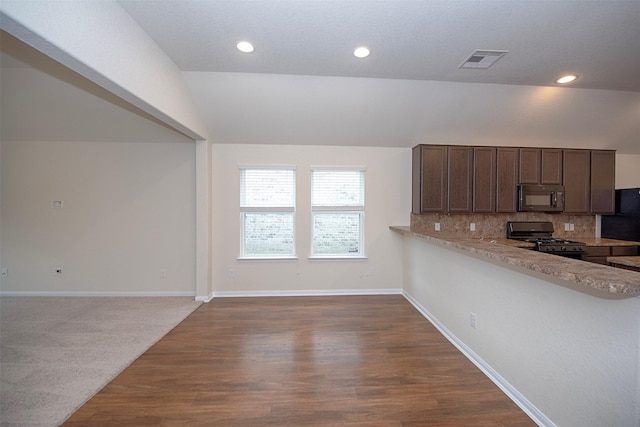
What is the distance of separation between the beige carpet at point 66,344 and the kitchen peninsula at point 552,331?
3.24 meters

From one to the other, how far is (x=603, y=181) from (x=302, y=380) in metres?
5.22

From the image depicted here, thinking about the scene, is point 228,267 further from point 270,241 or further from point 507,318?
point 507,318

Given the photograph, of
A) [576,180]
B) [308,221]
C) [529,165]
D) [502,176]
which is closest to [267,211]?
[308,221]

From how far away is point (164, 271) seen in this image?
158 inches

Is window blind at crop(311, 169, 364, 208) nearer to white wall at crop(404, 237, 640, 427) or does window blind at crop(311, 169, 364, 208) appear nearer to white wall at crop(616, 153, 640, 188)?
white wall at crop(404, 237, 640, 427)

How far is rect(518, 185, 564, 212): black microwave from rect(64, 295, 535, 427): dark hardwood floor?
238cm

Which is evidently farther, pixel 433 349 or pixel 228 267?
pixel 228 267

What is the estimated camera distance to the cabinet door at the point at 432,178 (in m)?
3.76

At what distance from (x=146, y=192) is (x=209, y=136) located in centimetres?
139

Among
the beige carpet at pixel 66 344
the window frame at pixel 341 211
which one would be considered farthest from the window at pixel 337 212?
the beige carpet at pixel 66 344

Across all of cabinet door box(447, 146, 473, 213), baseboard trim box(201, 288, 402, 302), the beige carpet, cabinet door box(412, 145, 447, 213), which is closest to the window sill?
baseboard trim box(201, 288, 402, 302)

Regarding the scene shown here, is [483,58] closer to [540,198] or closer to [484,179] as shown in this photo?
[484,179]

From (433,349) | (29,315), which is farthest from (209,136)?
(433,349)

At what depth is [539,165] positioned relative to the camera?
12.6 feet
